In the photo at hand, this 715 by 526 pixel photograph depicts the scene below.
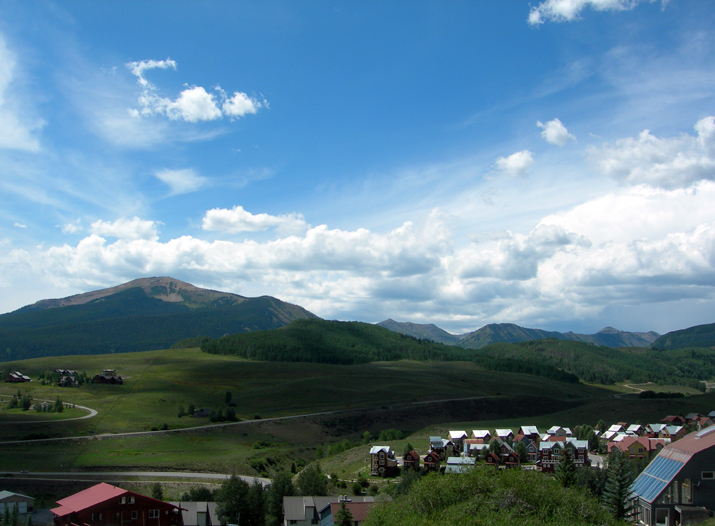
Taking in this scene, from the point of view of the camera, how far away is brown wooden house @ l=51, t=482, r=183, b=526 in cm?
4688

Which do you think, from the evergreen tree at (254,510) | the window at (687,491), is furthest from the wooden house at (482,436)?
the window at (687,491)

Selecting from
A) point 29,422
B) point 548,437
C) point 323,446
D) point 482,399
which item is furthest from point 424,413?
point 29,422

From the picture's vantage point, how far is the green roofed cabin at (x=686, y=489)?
40.7m

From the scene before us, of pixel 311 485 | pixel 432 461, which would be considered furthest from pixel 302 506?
pixel 432 461

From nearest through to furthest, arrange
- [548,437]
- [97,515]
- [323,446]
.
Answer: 1. [97,515]
2. [548,437]
3. [323,446]

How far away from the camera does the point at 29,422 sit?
108 metres

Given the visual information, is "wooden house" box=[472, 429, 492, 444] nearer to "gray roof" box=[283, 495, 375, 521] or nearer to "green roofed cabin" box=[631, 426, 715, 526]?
"gray roof" box=[283, 495, 375, 521]

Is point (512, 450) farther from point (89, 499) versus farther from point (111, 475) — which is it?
point (89, 499)

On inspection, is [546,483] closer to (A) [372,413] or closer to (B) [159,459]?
(B) [159,459]

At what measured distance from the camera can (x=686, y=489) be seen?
136 feet

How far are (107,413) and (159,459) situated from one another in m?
43.8

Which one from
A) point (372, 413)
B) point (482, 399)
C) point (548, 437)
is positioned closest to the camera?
point (548, 437)

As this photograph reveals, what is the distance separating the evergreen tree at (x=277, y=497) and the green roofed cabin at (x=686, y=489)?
118 feet

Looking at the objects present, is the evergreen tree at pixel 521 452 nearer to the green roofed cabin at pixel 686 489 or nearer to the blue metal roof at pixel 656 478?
the blue metal roof at pixel 656 478
